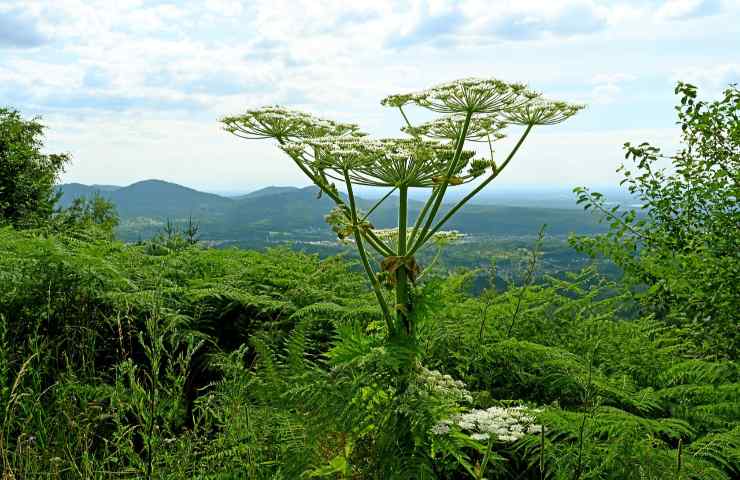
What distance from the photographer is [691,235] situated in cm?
607

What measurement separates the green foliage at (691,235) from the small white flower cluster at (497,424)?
8.99 feet

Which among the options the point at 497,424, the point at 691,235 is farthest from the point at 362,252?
the point at 691,235

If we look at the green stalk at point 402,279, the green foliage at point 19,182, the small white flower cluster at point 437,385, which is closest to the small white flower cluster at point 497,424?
the small white flower cluster at point 437,385

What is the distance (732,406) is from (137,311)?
4.19m

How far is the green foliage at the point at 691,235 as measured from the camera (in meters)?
4.93

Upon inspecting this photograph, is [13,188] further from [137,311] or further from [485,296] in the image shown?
[485,296]

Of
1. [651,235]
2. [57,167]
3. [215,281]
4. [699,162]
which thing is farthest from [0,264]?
[57,167]

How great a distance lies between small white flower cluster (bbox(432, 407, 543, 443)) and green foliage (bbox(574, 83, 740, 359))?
2.74 metres

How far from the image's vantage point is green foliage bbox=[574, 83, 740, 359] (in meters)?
4.93

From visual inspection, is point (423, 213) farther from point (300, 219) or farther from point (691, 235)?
point (300, 219)

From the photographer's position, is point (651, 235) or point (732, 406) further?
point (651, 235)

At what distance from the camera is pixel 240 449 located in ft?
9.90

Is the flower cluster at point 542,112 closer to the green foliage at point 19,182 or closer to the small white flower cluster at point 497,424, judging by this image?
the small white flower cluster at point 497,424

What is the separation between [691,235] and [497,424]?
14.8 feet
